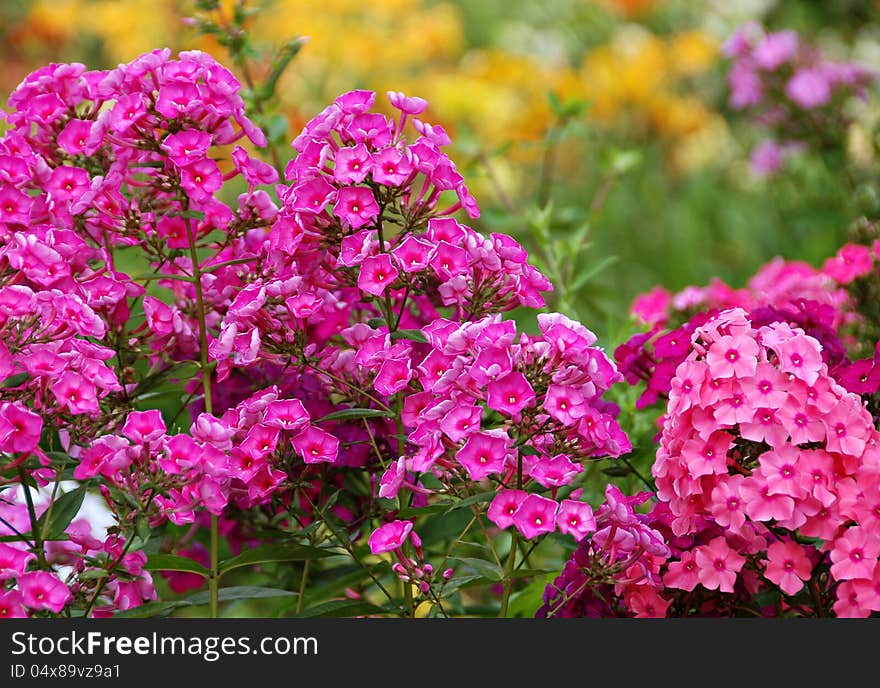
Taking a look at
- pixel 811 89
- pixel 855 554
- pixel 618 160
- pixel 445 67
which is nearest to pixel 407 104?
pixel 855 554

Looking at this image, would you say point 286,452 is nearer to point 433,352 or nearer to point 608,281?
point 433,352

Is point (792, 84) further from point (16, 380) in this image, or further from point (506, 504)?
point (16, 380)

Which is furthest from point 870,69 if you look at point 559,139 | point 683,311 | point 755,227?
point 683,311

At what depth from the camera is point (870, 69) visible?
3.88 meters

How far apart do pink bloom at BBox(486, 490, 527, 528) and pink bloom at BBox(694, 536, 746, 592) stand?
263mm

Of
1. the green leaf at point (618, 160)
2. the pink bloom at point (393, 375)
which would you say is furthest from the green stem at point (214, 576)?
the green leaf at point (618, 160)

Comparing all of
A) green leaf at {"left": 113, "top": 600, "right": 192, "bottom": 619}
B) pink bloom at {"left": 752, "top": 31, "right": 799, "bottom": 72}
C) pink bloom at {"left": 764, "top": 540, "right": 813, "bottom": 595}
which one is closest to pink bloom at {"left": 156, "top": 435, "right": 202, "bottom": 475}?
green leaf at {"left": 113, "top": 600, "right": 192, "bottom": 619}

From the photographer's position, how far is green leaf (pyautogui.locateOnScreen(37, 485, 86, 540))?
5.22 ft

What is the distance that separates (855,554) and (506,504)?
1.42 feet

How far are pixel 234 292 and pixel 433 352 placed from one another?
15.6 inches

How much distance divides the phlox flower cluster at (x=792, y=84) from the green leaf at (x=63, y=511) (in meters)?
2.76

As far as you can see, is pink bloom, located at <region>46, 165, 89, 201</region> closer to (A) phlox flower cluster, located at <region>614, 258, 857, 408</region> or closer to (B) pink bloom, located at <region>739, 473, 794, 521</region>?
(A) phlox flower cluster, located at <region>614, 258, 857, 408</region>

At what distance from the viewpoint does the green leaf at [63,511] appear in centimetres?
159

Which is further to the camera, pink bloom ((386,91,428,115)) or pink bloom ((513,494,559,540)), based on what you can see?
pink bloom ((386,91,428,115))
